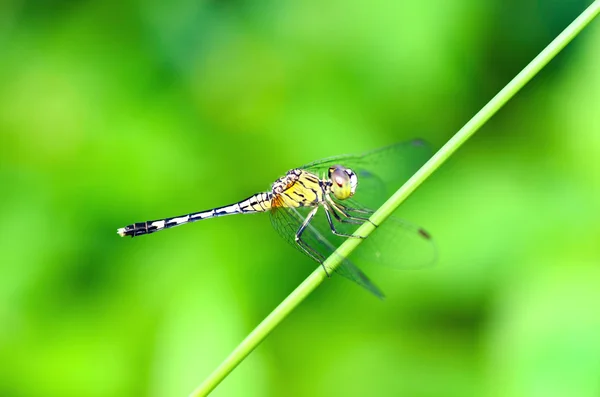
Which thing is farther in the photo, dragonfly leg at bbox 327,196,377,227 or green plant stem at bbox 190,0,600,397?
dragonfly leg at bbox 327,196,377,227

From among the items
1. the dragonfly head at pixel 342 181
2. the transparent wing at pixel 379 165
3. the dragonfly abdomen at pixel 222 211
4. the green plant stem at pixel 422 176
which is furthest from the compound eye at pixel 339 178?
the green plant stem at pixel 422 176

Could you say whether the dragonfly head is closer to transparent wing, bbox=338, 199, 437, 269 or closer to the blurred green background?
transparent wing, bbox=338, 199, 437, 269

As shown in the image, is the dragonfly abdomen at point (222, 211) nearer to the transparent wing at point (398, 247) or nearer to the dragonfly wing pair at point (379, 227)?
the dragonfly wing pair at point (379, 227)

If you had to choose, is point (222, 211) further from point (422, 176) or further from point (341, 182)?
point (422, 176)

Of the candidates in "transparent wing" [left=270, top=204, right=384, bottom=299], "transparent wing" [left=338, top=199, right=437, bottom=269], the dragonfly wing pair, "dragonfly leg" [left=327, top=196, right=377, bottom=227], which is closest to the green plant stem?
"transparent wing" [left=270, top=204, right=384, bottom=299]

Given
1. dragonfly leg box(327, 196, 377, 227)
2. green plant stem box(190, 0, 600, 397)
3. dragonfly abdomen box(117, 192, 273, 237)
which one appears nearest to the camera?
green plant stem box(190, 0, 600, 397)

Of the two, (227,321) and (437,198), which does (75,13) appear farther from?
(437,198)

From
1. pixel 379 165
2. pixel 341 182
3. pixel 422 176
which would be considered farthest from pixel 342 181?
pixel 422 176
